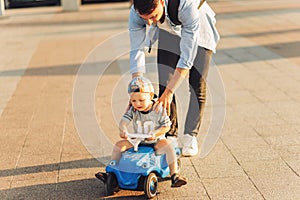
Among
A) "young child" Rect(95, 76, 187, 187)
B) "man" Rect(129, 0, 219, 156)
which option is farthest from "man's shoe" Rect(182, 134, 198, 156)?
"young child" Rect(95, 76, 187, 187)

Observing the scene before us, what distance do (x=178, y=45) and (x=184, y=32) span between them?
49 cm

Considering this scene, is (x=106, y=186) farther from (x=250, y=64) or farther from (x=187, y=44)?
(x=250, y=64)

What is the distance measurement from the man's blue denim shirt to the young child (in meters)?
0.30

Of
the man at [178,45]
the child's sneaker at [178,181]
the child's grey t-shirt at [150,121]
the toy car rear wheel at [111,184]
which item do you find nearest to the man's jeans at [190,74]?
the man at [178,45]

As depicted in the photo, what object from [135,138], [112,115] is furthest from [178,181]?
[112,115]

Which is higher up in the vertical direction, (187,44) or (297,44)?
(187,44)

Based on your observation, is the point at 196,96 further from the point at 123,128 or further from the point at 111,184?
the point at 111,184

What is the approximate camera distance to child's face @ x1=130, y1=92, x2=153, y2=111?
395 centimetres

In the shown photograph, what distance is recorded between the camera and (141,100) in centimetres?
396

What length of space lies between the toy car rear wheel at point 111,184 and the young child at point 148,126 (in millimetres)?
74

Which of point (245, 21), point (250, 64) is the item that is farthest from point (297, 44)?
point (245, 21)

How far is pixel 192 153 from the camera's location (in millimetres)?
4836

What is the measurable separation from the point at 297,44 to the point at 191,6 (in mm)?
6363

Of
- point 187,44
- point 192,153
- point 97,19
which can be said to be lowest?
point 97,19
